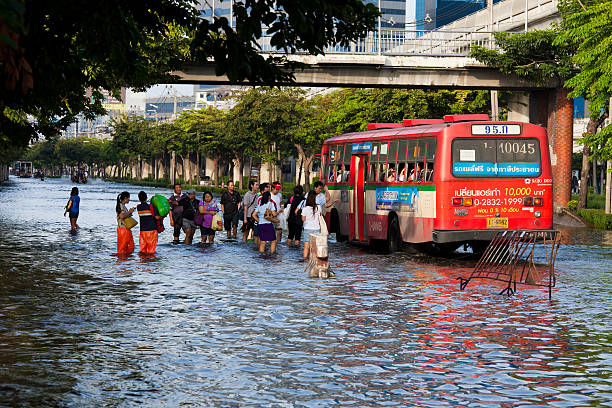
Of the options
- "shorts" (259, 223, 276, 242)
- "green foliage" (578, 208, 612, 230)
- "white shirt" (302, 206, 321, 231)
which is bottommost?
"green foliage" (578, 208, 612, 230)

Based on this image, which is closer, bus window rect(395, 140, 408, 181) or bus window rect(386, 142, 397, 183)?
bus window rect(395, 140, 408, 181)

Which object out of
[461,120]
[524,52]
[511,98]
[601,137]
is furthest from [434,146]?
[511,98]

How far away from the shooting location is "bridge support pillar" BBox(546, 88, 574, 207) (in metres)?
45.7

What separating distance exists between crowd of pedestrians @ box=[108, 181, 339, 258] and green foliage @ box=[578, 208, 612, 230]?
45.1 ft

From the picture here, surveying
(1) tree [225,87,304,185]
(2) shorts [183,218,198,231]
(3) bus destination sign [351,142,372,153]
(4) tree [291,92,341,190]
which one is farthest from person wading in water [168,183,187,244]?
(1) tree [225,87,304,185]

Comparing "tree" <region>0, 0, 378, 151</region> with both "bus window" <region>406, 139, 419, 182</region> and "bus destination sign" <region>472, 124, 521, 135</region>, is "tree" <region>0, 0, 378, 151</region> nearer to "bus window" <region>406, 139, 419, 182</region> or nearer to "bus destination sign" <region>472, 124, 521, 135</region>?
"bus destination sign" <region>472, 124, 521, 135</region>

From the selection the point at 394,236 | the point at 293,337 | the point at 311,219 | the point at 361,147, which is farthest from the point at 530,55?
the point at 293,337

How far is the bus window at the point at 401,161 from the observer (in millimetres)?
24520

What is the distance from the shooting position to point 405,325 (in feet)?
41.4

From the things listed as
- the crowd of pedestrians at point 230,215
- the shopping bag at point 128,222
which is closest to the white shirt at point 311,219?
the crowd of pedestrians at point 230,215

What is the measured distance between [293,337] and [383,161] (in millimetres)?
14723

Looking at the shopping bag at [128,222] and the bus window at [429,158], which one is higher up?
the bus window at [429,158]

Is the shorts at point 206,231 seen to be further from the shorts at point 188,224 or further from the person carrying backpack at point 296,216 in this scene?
the person carrying backpack at point 296,216

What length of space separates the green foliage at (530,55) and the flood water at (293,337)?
2401cm
